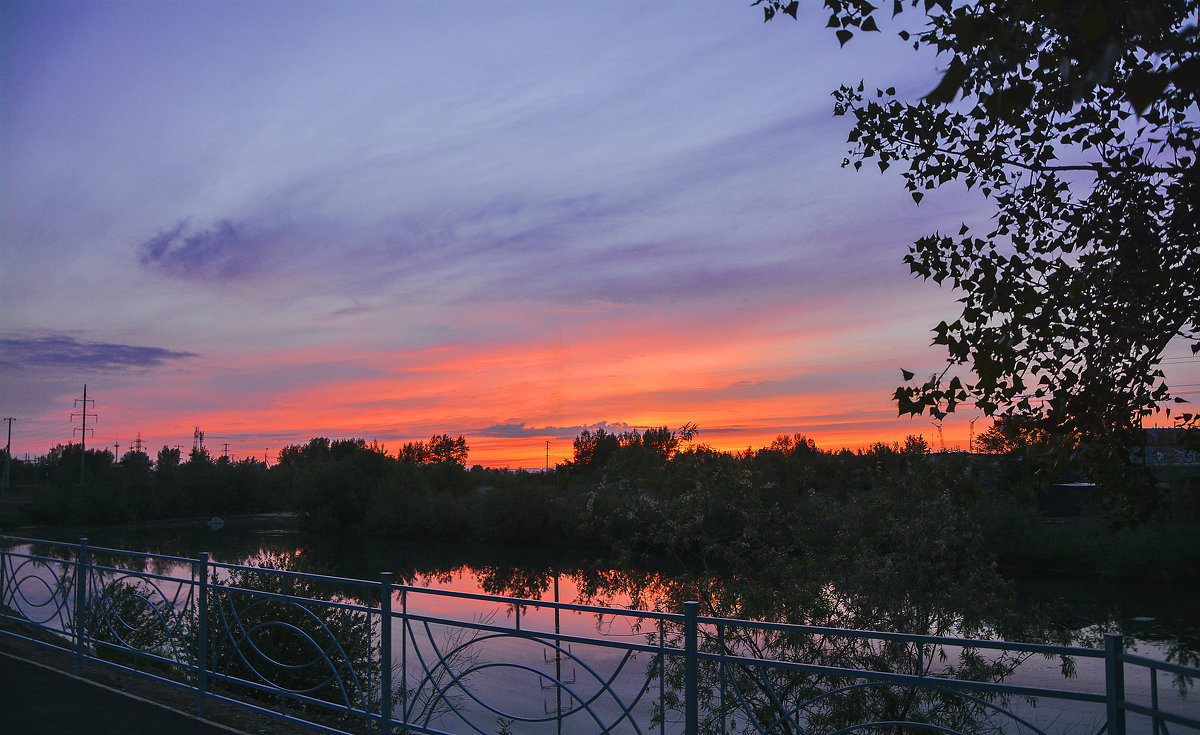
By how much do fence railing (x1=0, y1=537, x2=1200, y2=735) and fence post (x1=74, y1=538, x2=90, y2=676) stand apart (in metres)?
0.02

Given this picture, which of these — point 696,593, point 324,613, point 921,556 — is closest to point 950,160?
point 921,556

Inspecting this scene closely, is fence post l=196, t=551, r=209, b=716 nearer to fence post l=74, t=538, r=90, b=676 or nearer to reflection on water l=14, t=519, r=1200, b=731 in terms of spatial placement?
fence post l=74, t=538, r=90, b=676

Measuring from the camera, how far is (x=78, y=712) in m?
5.70

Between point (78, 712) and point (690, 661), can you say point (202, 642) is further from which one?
point (690, 661)

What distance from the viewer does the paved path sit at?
5.33 meters

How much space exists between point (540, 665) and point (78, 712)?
42.9 ft

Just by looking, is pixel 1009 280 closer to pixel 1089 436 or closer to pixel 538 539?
pixel 1089 436

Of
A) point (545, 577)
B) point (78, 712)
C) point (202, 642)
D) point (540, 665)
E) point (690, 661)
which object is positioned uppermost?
point (690, 661)

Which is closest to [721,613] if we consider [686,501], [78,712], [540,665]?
[686,501]

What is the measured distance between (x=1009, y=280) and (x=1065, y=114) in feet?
4.58

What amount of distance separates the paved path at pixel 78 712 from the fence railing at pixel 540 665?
0.92ft

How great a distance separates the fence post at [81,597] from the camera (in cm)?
677

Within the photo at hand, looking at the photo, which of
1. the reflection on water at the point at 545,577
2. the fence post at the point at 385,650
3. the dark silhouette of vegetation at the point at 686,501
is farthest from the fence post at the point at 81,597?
the reflection on water at the point at 545,577

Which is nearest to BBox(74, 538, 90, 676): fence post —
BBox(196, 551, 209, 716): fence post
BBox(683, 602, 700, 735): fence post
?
BBox(196, 551, 209, 716): fence post
